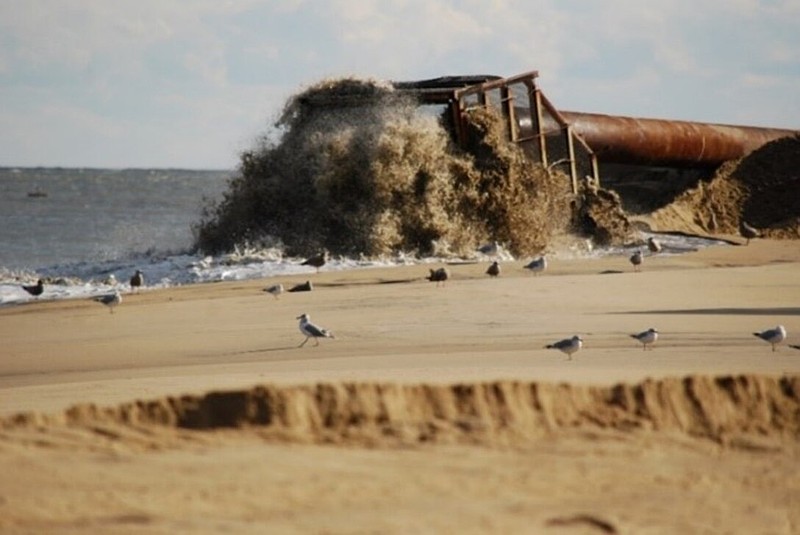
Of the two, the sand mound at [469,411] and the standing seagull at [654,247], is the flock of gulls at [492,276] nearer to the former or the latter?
the standing seagull at [654,247]

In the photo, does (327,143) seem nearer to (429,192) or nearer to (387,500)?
(429,192)

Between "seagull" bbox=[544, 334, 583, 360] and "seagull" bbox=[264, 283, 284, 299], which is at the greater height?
"seagull" bbox=[264, 283, 284, 299]

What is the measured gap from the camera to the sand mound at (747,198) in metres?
30.9

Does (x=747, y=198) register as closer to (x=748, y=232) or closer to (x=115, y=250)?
(x=748, y=232)

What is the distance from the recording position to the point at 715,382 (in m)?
7.75

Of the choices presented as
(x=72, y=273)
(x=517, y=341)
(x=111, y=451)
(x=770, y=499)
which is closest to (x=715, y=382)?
(x=770, y=499)

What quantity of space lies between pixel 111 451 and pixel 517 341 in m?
7.18

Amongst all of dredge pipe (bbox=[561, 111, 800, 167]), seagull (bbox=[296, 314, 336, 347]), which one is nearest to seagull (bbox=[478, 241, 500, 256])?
dredge pipe (bbox=[561, 111, 800, 167])

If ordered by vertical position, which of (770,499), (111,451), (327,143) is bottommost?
(770,499)

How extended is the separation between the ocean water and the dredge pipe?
8.31ft

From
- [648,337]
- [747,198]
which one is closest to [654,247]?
[747,198]

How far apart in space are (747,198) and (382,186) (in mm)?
9805

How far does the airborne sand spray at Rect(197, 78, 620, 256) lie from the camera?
25094 mm

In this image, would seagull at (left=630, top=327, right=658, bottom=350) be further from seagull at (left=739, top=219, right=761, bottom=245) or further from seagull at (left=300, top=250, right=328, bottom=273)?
seagull at (left=739, top=219, right=761, bottom=245)
